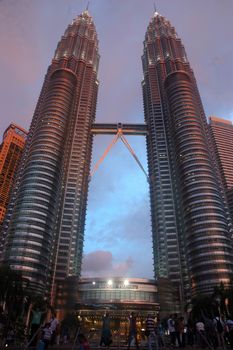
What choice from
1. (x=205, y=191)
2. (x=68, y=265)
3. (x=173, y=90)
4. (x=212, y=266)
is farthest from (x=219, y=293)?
(x=173, y=90)

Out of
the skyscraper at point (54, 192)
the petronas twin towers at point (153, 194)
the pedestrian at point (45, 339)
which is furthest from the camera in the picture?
the skyscraper at point (54, 192)

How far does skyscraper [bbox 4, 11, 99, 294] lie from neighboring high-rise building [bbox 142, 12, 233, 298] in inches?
1499

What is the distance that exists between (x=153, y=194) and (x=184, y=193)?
30.6 metres

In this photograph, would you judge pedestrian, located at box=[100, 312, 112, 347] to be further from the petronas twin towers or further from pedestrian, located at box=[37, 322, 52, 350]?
the petronas twin towers

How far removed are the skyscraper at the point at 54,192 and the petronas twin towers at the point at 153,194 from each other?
39 cm

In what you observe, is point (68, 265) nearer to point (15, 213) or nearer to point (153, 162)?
point (15, 213)

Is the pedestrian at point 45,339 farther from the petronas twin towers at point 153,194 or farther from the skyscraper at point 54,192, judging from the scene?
the skyscraper at point 54,192

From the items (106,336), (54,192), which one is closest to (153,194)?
(54,192)

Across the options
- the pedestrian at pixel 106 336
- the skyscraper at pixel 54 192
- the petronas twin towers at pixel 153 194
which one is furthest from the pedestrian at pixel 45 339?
the skyscraper at pixel 54 192

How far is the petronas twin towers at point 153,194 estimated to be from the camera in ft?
381

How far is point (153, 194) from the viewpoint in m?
161

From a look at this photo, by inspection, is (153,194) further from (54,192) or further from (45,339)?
(45,339)

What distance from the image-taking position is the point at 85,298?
13588cm

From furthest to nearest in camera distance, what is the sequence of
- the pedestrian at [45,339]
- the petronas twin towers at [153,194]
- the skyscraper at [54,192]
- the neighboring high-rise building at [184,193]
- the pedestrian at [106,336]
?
1. the skyscraper at [54,192]
2. the petronas twin towers at [153,194]
3. the neighboring high-rise building at [184,193]
4. the pedestrian at [106,336]
5. the pedestrian at [45,339]
